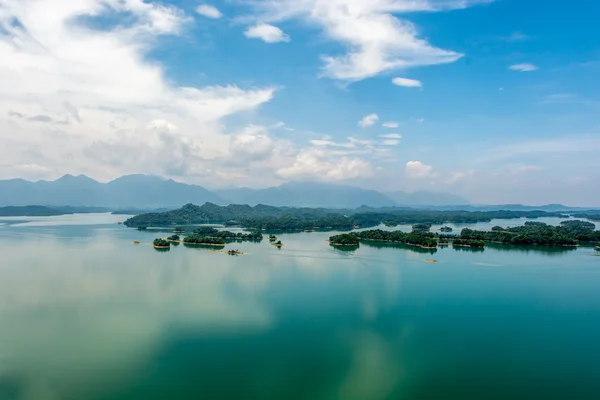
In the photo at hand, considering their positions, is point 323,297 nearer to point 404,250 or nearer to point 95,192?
point 404,250

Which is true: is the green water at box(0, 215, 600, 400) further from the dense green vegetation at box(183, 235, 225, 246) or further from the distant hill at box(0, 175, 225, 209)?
the distant hill at box(0, 175, 225, 209)

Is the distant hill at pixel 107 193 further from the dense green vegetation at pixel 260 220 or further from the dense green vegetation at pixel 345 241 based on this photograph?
the dense green vegetation at pixel 345 241

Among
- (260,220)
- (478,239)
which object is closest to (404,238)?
(478,239)

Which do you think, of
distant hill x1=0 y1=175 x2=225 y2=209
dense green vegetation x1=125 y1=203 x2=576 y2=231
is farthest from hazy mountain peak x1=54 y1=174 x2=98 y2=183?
dense green vegetation x1=125 y1=203 x2=576 y2=231

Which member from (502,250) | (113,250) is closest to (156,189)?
(113,250)

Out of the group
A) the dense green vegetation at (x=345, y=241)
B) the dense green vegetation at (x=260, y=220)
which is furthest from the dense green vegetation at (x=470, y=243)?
the dense green vegetation at (x=260, y=220)

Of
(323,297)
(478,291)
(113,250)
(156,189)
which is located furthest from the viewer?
(156,189)
